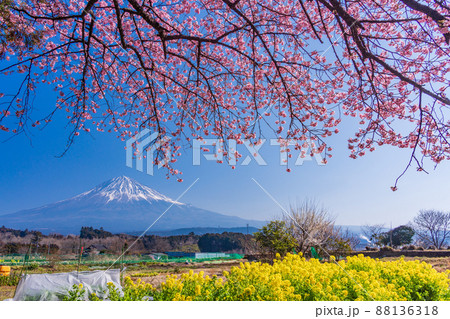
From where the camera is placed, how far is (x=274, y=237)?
884 cm

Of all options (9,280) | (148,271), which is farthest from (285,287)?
(148,271)

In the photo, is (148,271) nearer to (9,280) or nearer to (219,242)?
(9,280)

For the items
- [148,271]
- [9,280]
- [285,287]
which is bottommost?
[148,271]

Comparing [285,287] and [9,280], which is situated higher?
[285,287]

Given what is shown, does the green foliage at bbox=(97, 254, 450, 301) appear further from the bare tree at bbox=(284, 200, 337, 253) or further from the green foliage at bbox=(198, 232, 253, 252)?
the green foliage at bbox=(198, 232, 253, 252)

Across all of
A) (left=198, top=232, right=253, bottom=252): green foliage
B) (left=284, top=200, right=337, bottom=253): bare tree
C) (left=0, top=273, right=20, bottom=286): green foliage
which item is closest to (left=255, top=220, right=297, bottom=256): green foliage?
(left=284, top=200, right=337, bottom=253): bare tree

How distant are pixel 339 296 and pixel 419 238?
103 ft

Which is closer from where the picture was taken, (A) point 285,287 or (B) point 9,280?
(A) point 285,287

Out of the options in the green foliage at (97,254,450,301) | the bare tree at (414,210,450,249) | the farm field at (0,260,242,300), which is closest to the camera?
the green foliage at (97,254,450,301)

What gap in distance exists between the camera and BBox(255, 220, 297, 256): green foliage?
344 inches

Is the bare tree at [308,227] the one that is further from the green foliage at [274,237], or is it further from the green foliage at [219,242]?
the green foliage at [219,242]

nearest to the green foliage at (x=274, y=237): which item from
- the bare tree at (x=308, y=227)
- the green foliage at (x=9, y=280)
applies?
the bare tree at (x=308, y=227)

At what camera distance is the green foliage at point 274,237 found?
8.74m

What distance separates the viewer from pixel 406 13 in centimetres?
351
